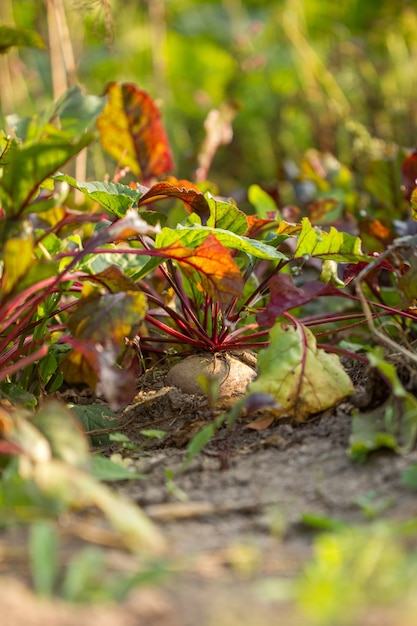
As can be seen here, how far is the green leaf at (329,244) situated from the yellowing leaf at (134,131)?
711 mm

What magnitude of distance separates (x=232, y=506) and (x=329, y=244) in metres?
0.69

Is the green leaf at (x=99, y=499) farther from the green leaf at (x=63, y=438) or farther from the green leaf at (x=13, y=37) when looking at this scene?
the green leaf at (x=13, y=37)


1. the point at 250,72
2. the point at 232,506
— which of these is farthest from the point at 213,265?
the point at 250,72

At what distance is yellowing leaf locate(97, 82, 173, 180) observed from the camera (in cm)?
211

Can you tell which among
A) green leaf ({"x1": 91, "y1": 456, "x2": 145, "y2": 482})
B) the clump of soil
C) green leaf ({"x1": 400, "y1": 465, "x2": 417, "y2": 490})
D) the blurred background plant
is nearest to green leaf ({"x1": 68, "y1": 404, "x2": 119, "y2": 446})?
the clump of soil

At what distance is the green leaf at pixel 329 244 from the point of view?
161 centimetres

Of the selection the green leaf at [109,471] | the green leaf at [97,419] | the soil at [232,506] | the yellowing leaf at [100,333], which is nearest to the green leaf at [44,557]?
the soil at [232,506]

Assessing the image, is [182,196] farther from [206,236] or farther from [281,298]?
[281,298]

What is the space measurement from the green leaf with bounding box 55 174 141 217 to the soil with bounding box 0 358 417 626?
0.43 metres

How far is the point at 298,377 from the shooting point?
1.49 metres

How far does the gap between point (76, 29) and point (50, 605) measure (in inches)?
160

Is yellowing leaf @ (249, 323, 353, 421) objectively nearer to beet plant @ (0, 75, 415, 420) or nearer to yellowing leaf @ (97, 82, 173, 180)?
beet plant @ (0, 75, 415, 420)

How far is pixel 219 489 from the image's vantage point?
1254 millimetres

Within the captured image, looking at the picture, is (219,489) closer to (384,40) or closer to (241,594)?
(241,594)
